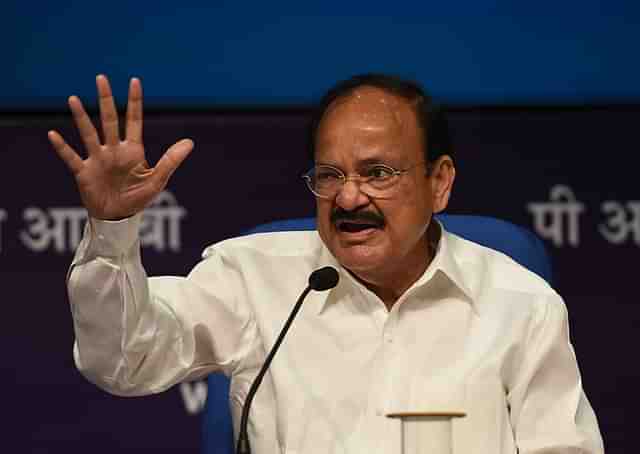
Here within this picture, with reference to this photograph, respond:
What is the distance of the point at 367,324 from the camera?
233 cm

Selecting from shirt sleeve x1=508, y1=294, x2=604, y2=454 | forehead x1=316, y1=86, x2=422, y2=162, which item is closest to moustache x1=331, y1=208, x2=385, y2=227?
forehead x1=316, y1=86, x2=422, y2=162

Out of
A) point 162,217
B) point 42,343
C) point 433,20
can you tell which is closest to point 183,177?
point 162,217

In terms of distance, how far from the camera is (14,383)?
3.39m

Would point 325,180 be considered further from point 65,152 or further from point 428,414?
point 428,414

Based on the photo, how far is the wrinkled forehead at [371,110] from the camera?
A: 227 centimetres

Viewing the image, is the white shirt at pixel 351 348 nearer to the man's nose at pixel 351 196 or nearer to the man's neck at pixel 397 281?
the man's neck at pixel 397 281

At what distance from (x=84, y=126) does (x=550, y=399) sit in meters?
0.92

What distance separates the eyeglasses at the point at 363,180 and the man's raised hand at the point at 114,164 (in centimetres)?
34

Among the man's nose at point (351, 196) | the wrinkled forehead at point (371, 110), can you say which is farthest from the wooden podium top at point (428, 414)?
the wrinkled forehead at point (371, 110)

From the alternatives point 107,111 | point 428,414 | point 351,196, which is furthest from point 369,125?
point 428,414

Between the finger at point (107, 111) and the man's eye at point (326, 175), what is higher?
the finger at point (107, 111)

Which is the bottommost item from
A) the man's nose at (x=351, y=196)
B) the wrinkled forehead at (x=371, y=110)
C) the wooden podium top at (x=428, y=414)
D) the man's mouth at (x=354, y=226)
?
the wooden podium top at (x=428, y=414)

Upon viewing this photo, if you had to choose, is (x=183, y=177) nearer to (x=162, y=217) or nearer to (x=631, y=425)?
(x=162, y=217)

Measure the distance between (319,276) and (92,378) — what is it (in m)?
0.46
